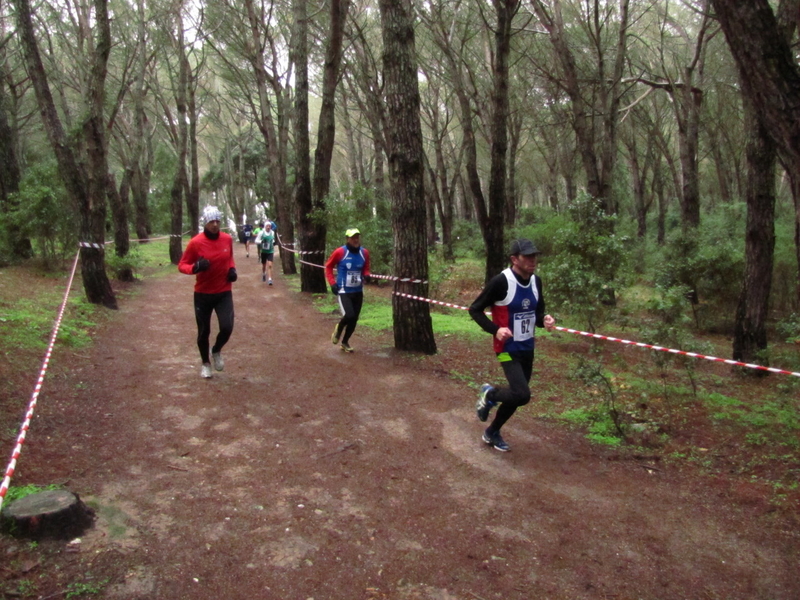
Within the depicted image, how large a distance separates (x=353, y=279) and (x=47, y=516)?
5.91 meters

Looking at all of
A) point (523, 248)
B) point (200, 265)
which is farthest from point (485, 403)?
point (200, 265)

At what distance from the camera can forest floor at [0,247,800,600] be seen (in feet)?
12.1

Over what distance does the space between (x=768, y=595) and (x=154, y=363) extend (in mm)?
7468

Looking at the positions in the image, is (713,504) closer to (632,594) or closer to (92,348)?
(632,594)

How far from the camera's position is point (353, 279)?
9266 mm

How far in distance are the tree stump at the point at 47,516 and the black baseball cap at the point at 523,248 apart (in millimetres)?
3843

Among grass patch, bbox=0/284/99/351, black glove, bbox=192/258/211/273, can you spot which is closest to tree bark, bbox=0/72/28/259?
grass patch, bbox=0/284/99/351

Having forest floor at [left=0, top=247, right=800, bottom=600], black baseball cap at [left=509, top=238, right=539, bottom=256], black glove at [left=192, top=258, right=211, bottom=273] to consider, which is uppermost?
black baseball cap at [left=509, top=238, right=539, bottom=256]

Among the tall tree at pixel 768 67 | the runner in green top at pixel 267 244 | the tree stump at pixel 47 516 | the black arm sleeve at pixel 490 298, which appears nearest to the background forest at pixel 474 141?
the tall tree at pixel 768 67

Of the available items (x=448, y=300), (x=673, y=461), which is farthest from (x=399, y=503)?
(x=448, y=300)

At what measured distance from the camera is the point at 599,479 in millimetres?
5309

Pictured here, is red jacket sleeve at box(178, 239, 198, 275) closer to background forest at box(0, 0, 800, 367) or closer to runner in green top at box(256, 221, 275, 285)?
background forest at box(0, 0, 800, 367)

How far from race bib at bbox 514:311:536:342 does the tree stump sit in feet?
11.8

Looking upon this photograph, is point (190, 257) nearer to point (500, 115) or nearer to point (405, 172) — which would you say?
point (405, 172)
